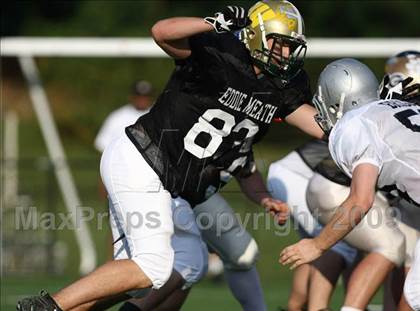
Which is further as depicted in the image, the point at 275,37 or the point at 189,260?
the point at 189,260

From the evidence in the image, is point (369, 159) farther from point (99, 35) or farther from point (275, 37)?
point (99, 35)

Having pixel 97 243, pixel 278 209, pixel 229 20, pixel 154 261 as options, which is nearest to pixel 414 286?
pixel 278 209

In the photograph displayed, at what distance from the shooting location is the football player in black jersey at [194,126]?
4.96m

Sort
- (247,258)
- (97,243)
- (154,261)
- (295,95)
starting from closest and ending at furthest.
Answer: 1. (154,261)
2. (295,95)
3. (247,258)
4. (97,243)

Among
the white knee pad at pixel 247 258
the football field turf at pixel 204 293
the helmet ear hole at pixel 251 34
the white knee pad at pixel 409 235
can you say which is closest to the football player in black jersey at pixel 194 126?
the helmet ear hole at pixel 251 34

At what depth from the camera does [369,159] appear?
445 cm

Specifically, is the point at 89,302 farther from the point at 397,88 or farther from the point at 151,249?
the point at 397,88

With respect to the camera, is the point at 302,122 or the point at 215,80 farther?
the point at 302,122

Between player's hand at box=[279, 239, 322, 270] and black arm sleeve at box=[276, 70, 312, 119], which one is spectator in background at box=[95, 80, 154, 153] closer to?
black arm sleeve at box=[276, 70, 312, 119]

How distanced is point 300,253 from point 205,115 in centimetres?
100

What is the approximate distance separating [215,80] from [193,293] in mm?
3645

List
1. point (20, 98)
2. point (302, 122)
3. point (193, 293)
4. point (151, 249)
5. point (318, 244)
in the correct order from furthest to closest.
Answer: point (20, 98) < point (193, 293) < point (302, 122) < point (151, 249) < point (318, 244)

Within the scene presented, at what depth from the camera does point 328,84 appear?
5.00 metres

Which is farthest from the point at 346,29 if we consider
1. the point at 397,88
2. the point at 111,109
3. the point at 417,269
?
the point at 417,269
